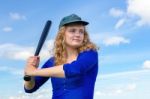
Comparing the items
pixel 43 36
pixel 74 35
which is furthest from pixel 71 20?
pixel 43 36

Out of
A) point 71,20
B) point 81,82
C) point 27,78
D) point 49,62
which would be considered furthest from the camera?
point 49,62

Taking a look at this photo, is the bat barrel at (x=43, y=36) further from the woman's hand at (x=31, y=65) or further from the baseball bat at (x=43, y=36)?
the woman's hand at (x=31, y=65)

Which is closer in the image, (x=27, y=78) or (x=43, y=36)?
(x=27, y=78)

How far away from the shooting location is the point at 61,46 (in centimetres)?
615

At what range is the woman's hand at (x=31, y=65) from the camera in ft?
18.6

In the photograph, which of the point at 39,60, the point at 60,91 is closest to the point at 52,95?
the point at 60,91

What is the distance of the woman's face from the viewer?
5.79m

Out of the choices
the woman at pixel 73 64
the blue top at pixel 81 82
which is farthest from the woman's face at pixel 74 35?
the blue top at pixel 81 82

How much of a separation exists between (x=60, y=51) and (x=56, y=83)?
1.74 feet

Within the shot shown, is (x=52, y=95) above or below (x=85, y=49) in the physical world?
below

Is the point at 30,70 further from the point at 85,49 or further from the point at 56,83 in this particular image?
the point at 85,49

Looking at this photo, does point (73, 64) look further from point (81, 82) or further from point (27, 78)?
point (27, 78)

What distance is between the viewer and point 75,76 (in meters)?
5.55

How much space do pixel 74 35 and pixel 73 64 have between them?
1.70 ft
